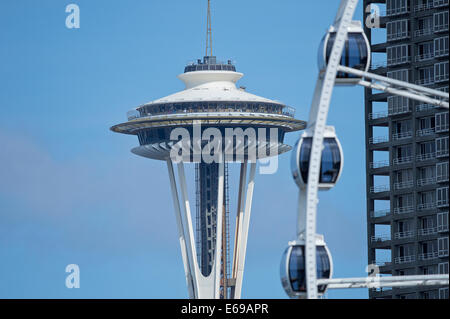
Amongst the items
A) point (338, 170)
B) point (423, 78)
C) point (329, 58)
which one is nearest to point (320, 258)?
point (338, 170)

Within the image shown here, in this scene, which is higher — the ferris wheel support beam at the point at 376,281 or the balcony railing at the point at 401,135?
the balcony railing at the point at 401,135

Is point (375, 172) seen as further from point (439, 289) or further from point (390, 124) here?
point (439, 289)

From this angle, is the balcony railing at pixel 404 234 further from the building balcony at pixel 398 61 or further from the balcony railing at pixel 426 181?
the building balcony at pixel 398 61

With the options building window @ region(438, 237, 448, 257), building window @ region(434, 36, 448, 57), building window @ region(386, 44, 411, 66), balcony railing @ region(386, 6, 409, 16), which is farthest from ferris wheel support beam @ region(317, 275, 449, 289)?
balcony railing @ region(386, 6, 409, 16)

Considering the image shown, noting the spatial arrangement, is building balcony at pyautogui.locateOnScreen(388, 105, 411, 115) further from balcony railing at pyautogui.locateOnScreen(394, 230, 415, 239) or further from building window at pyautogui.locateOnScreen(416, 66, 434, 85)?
balcony railing at pyautogui.locateOnScreen(394, 230, 415, 239)

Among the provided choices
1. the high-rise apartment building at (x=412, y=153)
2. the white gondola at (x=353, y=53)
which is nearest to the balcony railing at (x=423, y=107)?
the high-rise apartment building at (x=412, y=153)

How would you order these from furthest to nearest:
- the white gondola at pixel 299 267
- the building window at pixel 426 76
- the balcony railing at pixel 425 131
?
the balcony railing at pixel 425 131, the building window at pixel 426 76, the white gondola at pixel 299 267

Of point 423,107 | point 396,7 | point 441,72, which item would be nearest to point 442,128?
point 441,72
